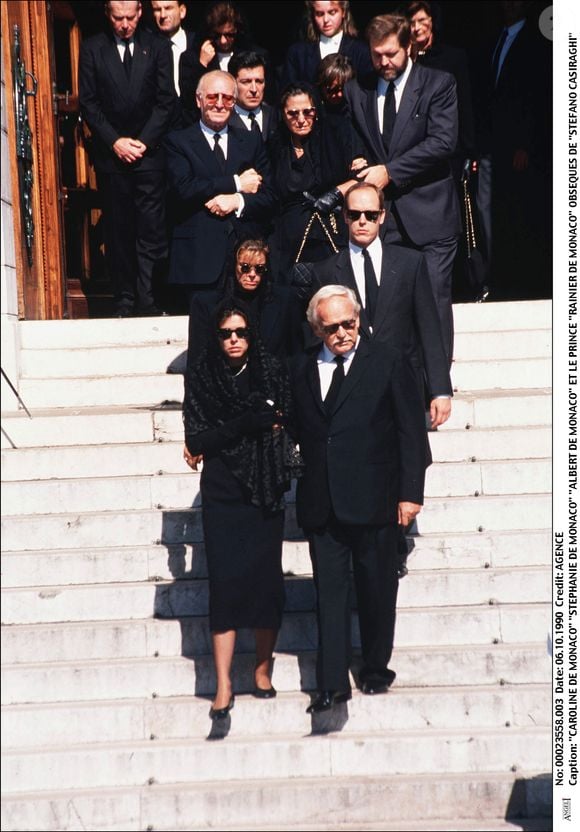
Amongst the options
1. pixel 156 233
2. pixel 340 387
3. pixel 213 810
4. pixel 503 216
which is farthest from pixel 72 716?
pixel 503 216

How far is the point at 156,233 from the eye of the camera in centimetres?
1146

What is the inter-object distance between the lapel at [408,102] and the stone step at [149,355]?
Answer: 4.73ft

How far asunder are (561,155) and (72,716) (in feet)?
10.8

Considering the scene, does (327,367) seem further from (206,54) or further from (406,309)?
(206,54)

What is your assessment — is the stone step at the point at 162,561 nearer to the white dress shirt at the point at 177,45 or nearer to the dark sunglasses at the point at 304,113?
the dark sunglasses at the point at 304,113

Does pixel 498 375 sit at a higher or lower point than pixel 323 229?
lower

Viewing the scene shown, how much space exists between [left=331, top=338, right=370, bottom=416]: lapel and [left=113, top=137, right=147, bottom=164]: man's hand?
12.5ft

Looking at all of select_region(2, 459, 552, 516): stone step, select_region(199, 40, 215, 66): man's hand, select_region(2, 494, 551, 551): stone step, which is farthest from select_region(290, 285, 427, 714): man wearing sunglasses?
select_region(199, 40, 215, 66): man's hand

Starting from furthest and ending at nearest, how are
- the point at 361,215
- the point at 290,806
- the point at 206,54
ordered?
1. the point at 206,54
2. the point at 361,215
3. the point at 290,806

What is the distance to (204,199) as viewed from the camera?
384 inches

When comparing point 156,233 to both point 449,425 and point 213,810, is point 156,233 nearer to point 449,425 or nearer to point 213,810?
point 449,425

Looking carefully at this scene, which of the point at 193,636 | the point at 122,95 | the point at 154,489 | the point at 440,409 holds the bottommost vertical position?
the point at 193,636

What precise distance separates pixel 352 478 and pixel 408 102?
2.96 meters

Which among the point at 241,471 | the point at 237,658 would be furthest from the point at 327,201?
the point at 237,658
